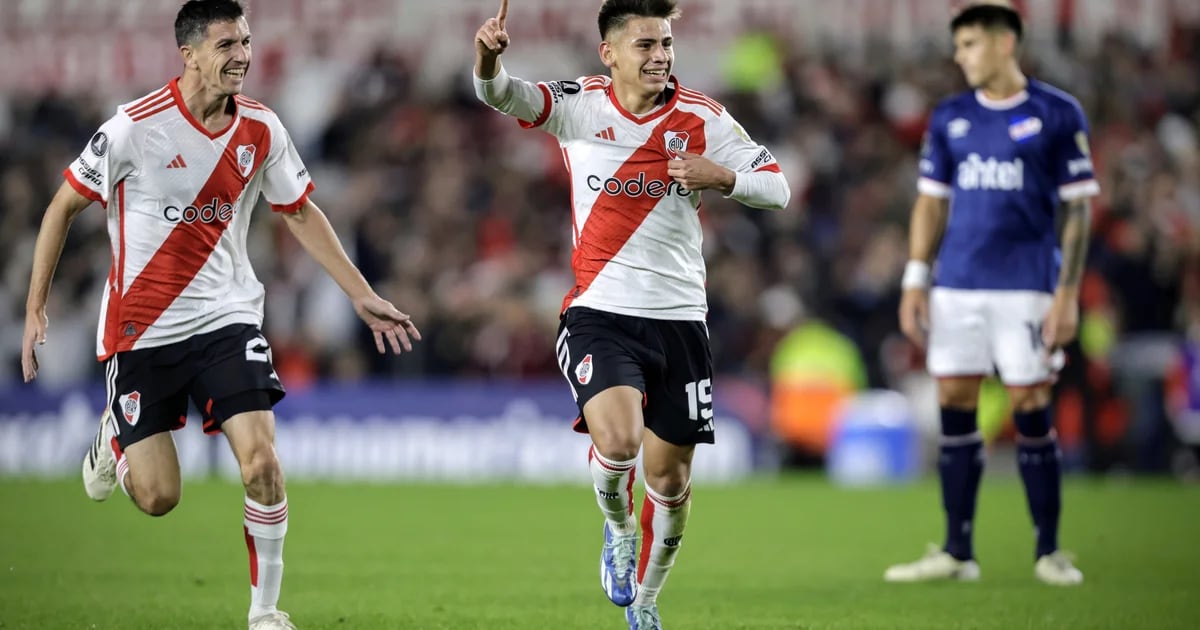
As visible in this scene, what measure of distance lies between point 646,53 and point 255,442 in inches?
96.6

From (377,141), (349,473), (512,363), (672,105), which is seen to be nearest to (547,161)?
(377,141)

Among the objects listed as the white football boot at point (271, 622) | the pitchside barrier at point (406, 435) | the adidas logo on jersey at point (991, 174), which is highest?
the adidas logo on jersey at point (991, 174)

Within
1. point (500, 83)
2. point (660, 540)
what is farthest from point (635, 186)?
point (660, 540)

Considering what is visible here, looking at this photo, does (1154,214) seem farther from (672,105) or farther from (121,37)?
(121,37)

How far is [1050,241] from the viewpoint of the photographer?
966 centimetres

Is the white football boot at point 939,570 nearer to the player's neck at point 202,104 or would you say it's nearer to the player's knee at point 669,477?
the player's knee at point 669,477

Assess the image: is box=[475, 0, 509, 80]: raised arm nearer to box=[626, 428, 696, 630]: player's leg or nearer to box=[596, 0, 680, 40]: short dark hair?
box=[596, 0, 680, 40]: short dark hair

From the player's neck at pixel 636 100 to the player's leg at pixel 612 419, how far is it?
97 cm

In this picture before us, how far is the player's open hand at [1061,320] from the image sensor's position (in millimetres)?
9289

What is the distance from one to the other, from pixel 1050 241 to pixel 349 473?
10.2m

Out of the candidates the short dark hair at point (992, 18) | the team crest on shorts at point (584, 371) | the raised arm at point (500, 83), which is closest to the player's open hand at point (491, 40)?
the raised arm at point (500, 83)

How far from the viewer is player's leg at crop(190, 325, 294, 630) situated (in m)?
7.01

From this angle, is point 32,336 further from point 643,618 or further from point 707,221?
point 707,221

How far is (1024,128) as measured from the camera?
31.3 feet
